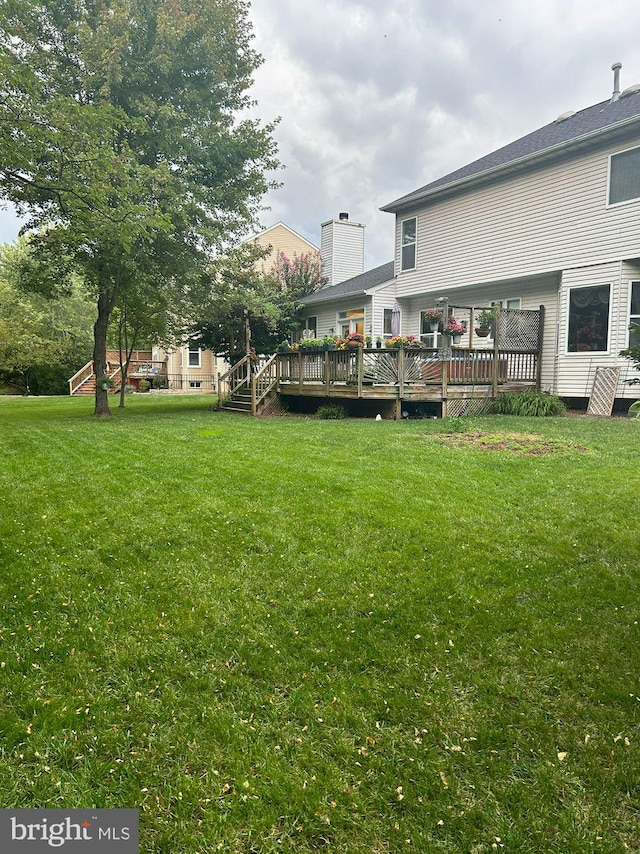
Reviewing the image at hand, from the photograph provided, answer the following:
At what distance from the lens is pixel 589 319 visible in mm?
13125

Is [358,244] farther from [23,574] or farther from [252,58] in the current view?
[23,574]

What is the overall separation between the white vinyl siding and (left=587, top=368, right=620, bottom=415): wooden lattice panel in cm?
274

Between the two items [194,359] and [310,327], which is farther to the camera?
[194,359]

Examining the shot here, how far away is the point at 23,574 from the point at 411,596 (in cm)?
272

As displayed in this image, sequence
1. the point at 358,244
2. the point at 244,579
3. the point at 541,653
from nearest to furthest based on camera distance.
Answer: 1. the point at 541,653
2. the point at 244,579
3. the point at 358,244

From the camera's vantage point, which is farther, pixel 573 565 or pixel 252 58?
pixel 252 58

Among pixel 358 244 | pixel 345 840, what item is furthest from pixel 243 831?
pixel 358 244

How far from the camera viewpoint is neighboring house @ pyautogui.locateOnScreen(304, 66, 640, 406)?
40.7ft

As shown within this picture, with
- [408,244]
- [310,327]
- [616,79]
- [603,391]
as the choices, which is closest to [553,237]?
[603,391]

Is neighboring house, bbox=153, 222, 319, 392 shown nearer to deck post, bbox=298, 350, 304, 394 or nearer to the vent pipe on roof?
deck post, bbox=298, 350, 304, 394

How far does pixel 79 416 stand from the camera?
13.9 m

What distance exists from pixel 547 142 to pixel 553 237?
8.72 ft

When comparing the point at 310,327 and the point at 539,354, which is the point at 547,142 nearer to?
the point at 539,354

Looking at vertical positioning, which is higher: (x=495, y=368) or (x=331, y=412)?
(x=495, y=368)
